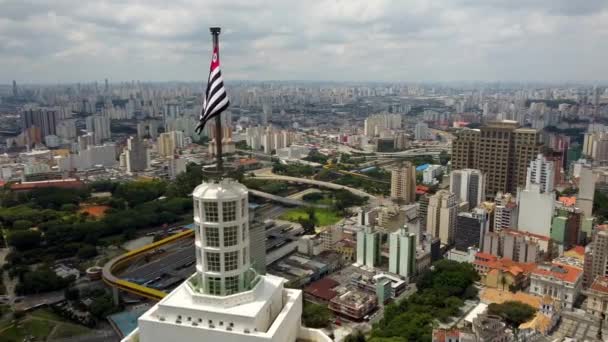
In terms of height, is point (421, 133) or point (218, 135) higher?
point (218, 135)

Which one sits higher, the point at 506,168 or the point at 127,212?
the point at 506,168

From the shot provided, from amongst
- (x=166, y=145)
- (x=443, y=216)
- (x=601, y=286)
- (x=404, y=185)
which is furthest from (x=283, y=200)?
(x=166, y=145)

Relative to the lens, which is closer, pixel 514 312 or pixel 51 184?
pixel 514 312

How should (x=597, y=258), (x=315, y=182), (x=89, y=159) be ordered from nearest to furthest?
(x=597, y=258) → (x=315, y=182) → (x=89, y=159)

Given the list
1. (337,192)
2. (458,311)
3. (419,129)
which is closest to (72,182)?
(337,192)

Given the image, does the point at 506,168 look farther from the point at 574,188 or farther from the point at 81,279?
the point at 81,279

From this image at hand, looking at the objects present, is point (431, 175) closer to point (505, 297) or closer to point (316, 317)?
point (505, 297)

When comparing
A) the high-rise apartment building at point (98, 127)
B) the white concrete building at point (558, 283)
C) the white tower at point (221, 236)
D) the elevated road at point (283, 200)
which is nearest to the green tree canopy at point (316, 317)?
the white concrete building at point (558, 283)
